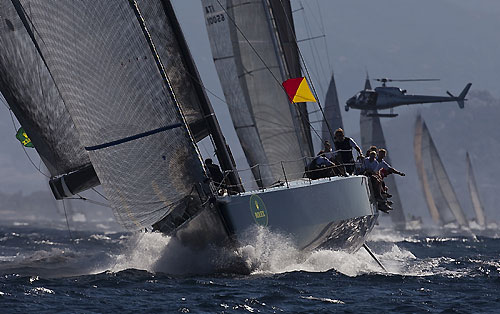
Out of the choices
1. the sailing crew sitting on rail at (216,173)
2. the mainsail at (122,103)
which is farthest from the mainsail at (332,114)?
the mainsail at (122,103)

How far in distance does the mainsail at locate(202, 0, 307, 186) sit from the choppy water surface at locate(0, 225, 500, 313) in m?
4.99

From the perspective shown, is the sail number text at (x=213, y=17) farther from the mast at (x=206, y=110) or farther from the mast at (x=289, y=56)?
the mast at (x=206, y=110)

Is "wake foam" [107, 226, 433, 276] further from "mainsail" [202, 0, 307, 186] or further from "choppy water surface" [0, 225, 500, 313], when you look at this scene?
"mainsail" [202, 0, 307, 186]

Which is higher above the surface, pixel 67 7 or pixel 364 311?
pixel 67 7

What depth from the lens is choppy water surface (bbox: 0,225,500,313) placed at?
11273 mm

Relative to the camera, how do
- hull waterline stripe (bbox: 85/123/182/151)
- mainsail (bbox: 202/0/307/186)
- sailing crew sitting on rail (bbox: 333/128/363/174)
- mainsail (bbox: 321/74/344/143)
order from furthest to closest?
mainsail (bbox: 321/74/344/143) < mainsail (bbox: 202/0/307/186) < sailing crew sitting on rail (bbox: 333/128/363/174) < hull waterline stripe (bbox: 85/123/182/151)

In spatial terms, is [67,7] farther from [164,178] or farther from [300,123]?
[300,123]

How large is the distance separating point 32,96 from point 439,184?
178 feet

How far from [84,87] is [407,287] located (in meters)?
5.37

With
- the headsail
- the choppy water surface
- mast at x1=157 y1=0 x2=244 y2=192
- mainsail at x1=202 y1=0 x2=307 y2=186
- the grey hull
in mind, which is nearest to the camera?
the choppy water surface

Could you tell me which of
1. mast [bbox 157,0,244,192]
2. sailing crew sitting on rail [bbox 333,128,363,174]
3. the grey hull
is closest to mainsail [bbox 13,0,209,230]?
the grey hull

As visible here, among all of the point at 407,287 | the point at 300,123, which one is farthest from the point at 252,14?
the point at 407,287

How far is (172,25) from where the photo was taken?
1475 centimetres

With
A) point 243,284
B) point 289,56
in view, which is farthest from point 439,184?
point 243,284
